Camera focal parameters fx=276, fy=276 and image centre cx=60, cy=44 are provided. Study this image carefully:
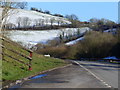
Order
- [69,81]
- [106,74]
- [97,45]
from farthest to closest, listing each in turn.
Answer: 1. [97,45]
2. [106,74]
3. [69,81]

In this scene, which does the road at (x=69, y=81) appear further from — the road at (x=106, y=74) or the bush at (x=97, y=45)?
the bush at (x=97, y=45)

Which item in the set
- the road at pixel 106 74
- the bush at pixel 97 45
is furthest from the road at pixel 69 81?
the bush at pixel 97 45

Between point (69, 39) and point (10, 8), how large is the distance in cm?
10657

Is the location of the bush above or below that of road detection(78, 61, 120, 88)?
below

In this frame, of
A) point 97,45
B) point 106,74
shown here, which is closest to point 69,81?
point 106,74

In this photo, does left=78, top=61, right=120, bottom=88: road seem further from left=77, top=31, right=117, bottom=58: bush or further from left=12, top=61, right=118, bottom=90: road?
left=77, top=31, right=117, bottom=58: bush

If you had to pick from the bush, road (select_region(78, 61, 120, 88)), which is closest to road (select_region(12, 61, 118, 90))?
road (select_region(78, 61, 120, 88))

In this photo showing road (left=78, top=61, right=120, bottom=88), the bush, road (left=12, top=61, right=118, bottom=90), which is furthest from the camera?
the bush

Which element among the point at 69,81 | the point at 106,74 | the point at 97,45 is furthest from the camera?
the point at 97,45

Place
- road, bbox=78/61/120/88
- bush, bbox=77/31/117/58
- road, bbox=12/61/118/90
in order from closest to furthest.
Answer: road, bbox=12/61/118/90
road, bbox=78/61/120/88
bush, bbox=77/31/117/58

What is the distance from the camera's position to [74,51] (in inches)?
3637

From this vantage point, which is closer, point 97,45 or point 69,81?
point 69,81

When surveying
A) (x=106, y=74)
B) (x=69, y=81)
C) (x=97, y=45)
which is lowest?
(x=97, y=45)

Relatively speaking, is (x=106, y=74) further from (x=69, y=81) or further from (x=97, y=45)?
(x=97, y=45)
